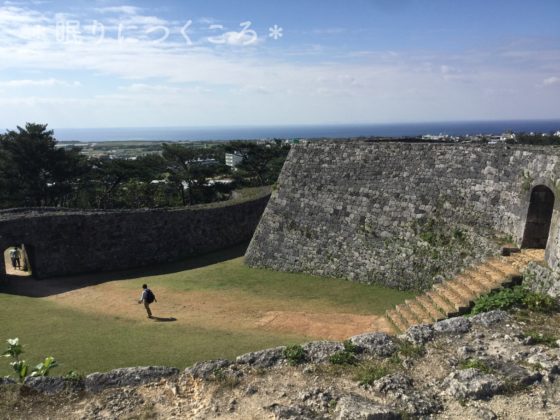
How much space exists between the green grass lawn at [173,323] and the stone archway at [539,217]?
3438 millimetres

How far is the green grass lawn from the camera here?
9.10 metres

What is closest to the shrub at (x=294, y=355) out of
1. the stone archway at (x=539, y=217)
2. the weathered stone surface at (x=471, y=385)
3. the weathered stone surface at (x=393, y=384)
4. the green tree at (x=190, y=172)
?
the weathered stone surface at (x=393, y=384)

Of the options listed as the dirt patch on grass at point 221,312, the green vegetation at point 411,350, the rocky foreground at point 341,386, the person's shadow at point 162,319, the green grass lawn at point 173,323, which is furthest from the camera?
the person's shadow at point 162,319

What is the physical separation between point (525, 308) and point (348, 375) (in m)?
3.88

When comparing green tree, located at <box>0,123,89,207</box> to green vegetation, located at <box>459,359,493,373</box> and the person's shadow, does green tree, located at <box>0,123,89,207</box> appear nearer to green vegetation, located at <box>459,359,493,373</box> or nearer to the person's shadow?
the person's shadow

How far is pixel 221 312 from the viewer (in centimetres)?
1193

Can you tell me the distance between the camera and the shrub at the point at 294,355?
20.1 feet

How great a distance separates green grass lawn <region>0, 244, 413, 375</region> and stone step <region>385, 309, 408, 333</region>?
511mm

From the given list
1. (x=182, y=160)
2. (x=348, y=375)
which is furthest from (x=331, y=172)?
Result: (x=182, y=160)

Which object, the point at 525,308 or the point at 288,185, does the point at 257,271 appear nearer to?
the point at 288,185

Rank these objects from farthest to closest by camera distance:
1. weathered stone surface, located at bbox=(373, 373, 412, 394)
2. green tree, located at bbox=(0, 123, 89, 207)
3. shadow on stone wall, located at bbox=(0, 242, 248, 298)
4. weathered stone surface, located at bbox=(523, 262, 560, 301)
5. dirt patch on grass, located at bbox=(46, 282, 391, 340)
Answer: green tree, located at bbox=(0, 123, 89, 207) → shadow on stone wall, located at bbox=(0, 242, 248, 298) → dirt patch on grass, located at bbox=(46, 282, 391, 340) → weathered stone surface, located at bbox=(523, 262, 560, 301) → weathered stone surface, located at bbox=(373, 373, 412, 394)

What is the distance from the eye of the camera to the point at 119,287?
581 inches

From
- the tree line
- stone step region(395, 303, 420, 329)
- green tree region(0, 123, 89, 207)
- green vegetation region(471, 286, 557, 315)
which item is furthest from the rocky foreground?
the tree line

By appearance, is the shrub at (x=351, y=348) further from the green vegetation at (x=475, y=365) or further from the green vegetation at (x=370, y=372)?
the green vegetation at (x=475, y=365)
